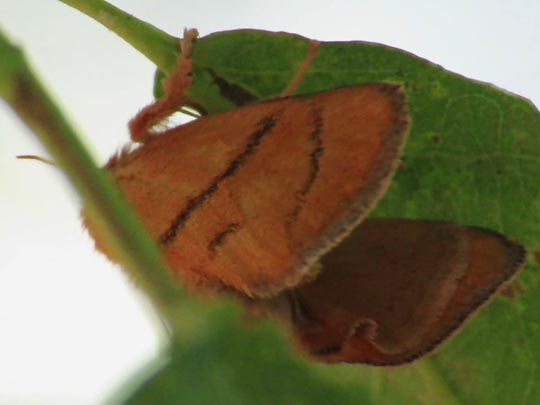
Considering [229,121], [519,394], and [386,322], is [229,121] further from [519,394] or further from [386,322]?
[519,394]

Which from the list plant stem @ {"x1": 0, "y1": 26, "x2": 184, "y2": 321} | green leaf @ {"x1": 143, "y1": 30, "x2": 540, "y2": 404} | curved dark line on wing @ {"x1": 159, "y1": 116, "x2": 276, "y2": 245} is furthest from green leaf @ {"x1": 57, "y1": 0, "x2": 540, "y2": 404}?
plant stem @ {"x1": 0, "y1": 26, "x2": 184, "y2": 321}

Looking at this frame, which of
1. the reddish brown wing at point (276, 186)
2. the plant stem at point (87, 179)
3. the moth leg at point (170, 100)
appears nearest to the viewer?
the plant stem at point (87, 179)

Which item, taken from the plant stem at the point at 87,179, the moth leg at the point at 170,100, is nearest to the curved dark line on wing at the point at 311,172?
the moth leg at the point at 170,100

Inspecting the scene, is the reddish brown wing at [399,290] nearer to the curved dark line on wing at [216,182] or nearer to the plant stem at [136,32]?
the curved dark line on wing at [216,182]

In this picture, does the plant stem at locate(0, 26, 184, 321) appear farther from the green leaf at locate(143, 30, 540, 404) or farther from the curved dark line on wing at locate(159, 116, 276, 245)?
the green leaf at locate(143, 30, 540, 404)

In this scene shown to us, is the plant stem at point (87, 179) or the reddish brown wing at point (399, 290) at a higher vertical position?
the plant stem at point (87, 179)

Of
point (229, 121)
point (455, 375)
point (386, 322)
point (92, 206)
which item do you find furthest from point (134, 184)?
point (92, 206)
